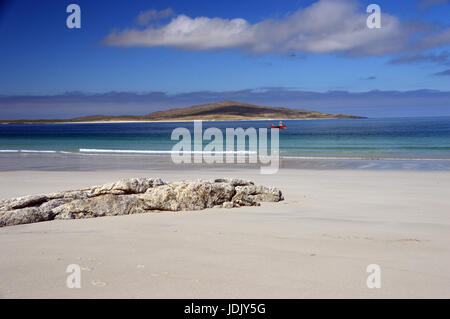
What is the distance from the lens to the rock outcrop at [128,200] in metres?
5.75

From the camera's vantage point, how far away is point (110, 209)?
20.0ft

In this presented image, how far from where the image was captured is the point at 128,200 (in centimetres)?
636

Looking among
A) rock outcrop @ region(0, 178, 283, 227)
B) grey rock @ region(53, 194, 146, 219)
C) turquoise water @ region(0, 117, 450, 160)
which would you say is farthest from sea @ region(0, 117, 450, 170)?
grey rock @ region(53, 194, 146, 219)

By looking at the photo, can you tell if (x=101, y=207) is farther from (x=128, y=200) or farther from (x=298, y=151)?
(x=298, y=151)

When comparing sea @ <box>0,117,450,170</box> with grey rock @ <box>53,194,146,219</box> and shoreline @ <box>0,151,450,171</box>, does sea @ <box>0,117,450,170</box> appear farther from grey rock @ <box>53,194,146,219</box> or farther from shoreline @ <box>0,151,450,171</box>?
grey rock @ <box>53,194,146,219</box>

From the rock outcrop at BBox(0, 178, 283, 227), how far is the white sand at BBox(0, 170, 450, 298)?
0.25 m

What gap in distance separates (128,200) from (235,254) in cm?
279

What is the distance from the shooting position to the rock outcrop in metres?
5.75

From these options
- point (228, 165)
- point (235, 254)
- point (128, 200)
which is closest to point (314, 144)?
point (228, 165)

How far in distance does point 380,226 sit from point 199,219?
230cm

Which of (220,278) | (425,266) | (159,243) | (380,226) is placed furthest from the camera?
(380,226)

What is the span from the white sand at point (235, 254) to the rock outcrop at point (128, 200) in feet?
0.83
